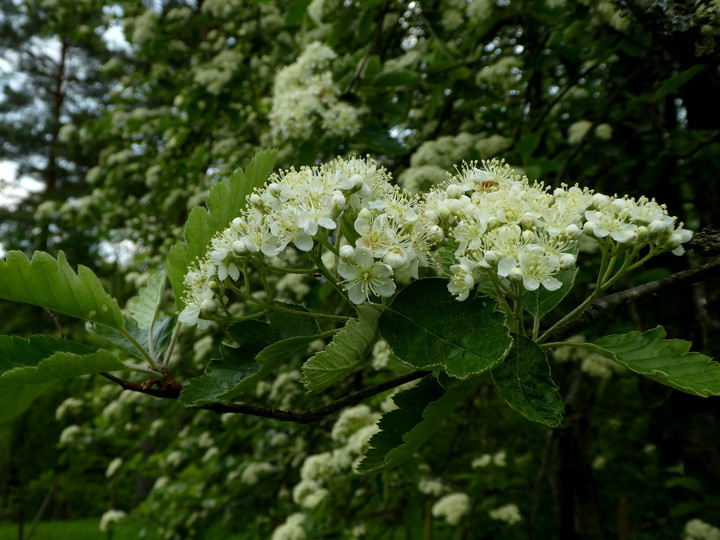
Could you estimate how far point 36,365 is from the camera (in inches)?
38.6

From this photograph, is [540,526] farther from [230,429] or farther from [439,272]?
[439,272]

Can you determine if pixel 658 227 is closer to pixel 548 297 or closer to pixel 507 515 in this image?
pixel 548 297

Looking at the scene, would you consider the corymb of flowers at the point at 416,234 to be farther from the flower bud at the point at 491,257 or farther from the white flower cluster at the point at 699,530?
the white flower cluster at the point at 699,530

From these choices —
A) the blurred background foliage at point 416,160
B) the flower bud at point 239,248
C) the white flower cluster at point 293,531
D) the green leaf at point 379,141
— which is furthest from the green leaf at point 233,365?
the white flower cluster at point 293,531

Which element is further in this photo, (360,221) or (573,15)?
(573,15)

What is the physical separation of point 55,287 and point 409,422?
61cm

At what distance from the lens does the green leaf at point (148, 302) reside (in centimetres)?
128

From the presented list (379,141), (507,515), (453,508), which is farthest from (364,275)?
(507,515)

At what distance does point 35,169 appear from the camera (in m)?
19.6

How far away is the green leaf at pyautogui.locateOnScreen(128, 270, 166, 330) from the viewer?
128 centimetres

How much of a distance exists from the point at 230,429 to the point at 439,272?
2.91 m

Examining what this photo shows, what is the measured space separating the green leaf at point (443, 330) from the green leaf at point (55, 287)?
489 mm

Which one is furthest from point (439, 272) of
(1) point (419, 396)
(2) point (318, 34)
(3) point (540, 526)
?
(3) point (540, 526)

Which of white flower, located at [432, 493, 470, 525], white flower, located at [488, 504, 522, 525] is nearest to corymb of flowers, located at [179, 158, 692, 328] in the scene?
white flower, located at [432, 493, 470, 525]
